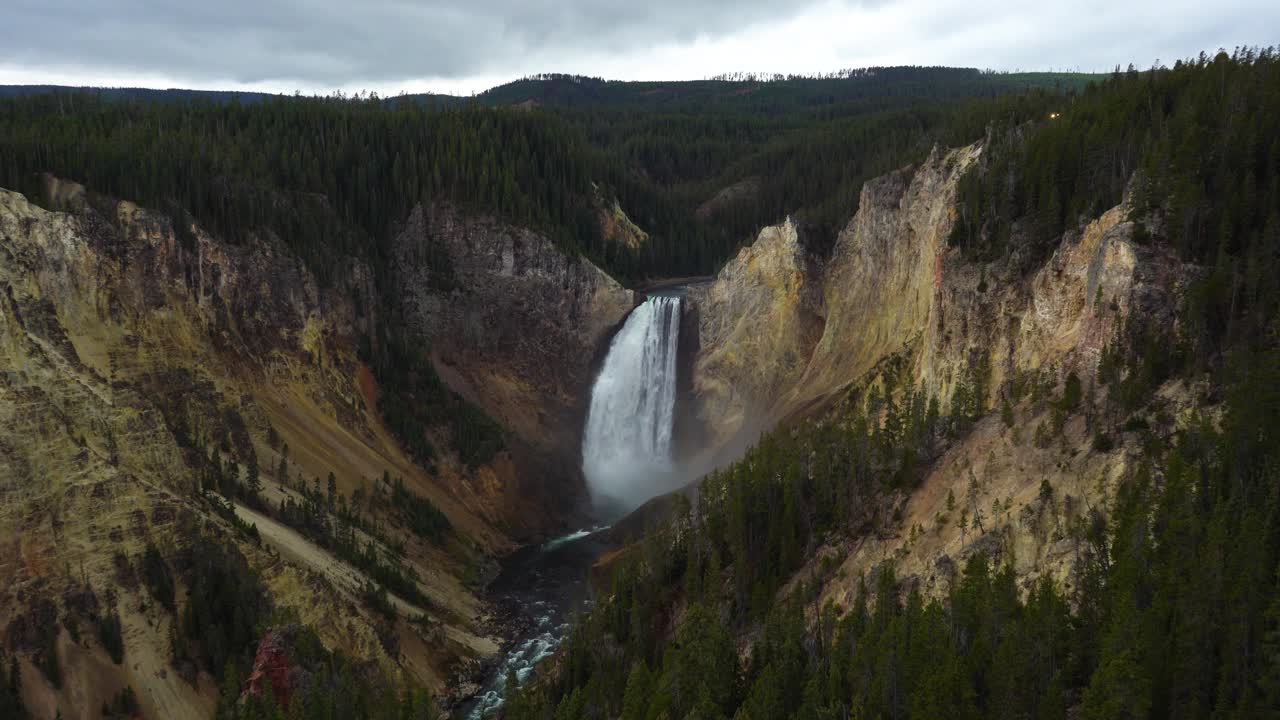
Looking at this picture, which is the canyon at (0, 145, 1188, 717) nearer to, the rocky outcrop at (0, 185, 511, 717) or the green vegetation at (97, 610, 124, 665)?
the rocky outcrop at (0, 185, 511, 717)

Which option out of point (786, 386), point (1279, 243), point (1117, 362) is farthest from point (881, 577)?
point (786, 386)

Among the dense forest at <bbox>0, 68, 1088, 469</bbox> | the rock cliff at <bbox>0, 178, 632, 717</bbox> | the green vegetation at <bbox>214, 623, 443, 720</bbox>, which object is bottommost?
the green vegetation at <bbox>214, 623, 443, 720</bbox>

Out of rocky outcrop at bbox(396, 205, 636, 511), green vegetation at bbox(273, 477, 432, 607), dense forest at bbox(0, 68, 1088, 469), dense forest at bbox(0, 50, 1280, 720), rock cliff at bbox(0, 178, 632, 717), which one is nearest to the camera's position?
dense forest at bbox(0, 50, 1280, 720)

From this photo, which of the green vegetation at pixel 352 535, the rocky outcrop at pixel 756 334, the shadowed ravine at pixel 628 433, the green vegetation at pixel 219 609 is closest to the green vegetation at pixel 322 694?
the green vegetation at pixel 219 609

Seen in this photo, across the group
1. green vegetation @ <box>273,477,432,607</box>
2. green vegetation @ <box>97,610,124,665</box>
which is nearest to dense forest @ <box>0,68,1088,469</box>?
green vegetation @ <box>273,477,432,607</box>

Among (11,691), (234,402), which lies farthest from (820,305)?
(11,691)

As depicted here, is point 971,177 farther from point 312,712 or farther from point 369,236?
point 369,236
